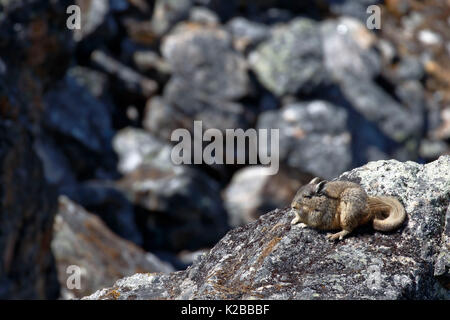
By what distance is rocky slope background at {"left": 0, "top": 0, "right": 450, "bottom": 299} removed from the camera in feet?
25.4

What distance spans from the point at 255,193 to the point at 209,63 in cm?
845

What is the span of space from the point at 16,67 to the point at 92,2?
18926mm

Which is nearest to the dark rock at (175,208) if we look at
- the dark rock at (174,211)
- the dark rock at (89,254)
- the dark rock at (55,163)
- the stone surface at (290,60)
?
the dark rock at (174,211)

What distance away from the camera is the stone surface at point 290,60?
3750 cm

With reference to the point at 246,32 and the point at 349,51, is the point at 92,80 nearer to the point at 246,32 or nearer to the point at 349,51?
the point at 246,32

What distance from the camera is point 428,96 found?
4194cm

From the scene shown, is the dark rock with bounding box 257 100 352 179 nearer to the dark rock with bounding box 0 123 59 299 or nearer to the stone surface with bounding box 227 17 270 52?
the stone surface with bounding box 227 17 270 52

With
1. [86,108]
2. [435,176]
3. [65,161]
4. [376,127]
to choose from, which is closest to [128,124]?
[86,108]

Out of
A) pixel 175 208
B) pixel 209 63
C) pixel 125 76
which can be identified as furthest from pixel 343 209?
pixel 209 63

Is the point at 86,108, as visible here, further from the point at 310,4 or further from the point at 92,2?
the point at 310,4

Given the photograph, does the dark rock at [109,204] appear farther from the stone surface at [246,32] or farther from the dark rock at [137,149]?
the stone surface at [246,32]

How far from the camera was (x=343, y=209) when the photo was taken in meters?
7.87

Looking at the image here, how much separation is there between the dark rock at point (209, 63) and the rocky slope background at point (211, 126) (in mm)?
83

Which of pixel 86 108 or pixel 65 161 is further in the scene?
pixel 86 108
